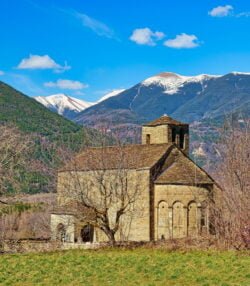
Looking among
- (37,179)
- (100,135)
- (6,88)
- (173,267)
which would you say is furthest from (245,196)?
(6,88)

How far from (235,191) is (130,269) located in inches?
418

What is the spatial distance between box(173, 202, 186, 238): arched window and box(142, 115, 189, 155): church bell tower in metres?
10.1

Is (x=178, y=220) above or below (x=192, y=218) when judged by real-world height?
below

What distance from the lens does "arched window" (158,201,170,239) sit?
44.6 meters

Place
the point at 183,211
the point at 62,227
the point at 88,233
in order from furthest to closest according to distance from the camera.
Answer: the point at 88,233, the point at 62,227, the point at 183,211

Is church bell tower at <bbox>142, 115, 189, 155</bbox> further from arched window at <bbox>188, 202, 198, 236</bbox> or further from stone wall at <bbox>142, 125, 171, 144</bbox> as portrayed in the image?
arched window at <bbox>188, 202, 198, 236</bbox>

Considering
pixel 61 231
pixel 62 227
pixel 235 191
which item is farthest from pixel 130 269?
pixel 61 231

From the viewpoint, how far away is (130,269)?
21.7m

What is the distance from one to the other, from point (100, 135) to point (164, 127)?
1472 centimetres

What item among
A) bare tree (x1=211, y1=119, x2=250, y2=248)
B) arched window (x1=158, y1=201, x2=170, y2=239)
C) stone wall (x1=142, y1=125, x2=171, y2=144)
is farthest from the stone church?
stone wall (x1=142, y1=125, x2=171, y2=144)

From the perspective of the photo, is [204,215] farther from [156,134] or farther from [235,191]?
[235,191]

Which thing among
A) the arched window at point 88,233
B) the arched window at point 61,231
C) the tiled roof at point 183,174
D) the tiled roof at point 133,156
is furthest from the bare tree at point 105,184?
the arched window at point 61,231

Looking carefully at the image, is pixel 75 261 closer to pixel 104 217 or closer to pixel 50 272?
pixel 50 272

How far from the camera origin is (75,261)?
2483 centimetres
